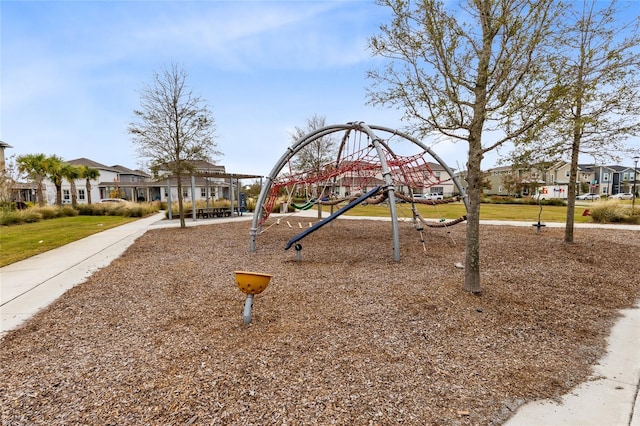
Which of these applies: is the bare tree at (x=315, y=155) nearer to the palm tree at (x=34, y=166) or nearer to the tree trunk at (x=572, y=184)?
the tree trunk at (x=572, y=184)

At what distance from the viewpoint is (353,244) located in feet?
32.5

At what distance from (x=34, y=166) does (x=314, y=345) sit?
1237 inches

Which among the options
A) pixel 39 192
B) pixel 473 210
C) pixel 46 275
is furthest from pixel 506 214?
pixel 39 192

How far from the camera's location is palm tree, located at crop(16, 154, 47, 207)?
78.1ft

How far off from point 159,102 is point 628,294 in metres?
16.4

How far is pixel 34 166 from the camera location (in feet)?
79.8

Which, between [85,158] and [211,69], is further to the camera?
[85,158]

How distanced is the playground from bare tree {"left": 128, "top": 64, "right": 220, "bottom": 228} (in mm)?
8284

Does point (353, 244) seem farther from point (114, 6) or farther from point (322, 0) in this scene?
point (114, 6)

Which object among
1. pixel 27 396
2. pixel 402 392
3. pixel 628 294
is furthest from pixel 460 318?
pixel 27 396

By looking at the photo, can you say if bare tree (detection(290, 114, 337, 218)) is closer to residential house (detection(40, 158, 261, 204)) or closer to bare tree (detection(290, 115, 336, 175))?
bare tree (detection(290, 115, 336, 175))

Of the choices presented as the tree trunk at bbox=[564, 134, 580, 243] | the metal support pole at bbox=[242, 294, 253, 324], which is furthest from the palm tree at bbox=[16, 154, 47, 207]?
the tree trunk at bbox=[564, 134, 580, 243]

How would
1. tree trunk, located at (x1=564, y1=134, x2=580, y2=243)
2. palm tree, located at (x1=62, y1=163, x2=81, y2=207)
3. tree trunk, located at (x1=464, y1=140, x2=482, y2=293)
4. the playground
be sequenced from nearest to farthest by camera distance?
the playground < tree trunk, located at (x1=464, y1=140, x2=482, y2=293) < tree trunk, located at (x1=564, y1=134, x2=580, y2=243) < palm tree, located at (x1=62, y1=163, x2=81, y2=207)

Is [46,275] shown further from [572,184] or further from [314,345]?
[572,184]
